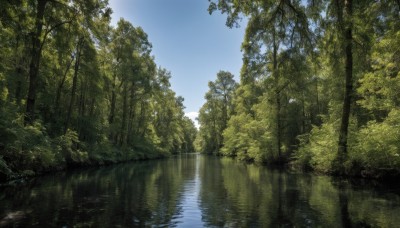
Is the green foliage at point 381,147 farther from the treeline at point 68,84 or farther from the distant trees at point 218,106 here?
the distant trees at point 218,106

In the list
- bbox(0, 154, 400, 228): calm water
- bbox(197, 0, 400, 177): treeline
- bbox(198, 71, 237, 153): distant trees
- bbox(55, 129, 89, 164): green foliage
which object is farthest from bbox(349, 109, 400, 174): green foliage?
bbox(198, 71, 237, 153): distant trees

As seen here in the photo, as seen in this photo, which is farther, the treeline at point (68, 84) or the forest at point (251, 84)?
the treeline at point (68, 84)

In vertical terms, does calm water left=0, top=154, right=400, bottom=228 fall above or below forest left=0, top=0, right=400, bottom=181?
below

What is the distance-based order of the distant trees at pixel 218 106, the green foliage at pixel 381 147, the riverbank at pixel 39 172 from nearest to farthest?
the green foliage at pixel 381 147 < the riverbank at pixel 39 172 < the distant trees at pixel 218 106

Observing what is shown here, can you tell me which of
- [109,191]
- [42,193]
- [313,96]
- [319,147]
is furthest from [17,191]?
[313,96]

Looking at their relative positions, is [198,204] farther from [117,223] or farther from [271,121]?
[271,121]

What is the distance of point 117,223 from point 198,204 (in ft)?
11.4

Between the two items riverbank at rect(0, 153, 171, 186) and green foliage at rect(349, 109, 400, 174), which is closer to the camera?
green foliage at rect(349, 109, 400, 174)

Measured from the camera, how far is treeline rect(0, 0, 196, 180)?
50.0 ft

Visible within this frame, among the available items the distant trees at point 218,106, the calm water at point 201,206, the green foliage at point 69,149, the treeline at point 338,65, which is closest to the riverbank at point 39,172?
the green foliage at point 69,149

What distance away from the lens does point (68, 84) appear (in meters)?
31.0

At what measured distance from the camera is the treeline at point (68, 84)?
50.0 ft

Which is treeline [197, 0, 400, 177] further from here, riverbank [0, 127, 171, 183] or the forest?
riverbank [0, 127, 171, 183]

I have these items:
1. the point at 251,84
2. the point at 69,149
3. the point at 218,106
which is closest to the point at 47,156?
the point at 69,149
